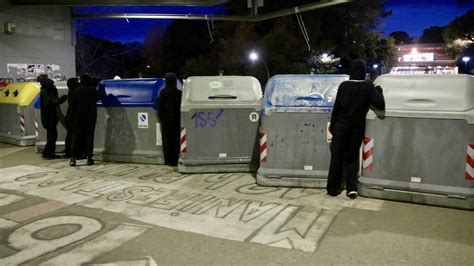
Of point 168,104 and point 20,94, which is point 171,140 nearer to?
point 168,104

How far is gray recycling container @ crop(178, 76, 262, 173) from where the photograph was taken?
705 cm

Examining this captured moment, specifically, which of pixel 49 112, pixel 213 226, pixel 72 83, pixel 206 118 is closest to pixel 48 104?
pixel 49 112

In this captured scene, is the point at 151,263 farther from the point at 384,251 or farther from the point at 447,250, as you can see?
the point at 447,250

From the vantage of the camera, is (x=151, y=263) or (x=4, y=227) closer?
(x=151, y=263)

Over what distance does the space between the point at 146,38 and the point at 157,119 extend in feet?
167

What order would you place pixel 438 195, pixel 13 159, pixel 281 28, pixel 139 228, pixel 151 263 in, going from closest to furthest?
pixel 151 263 < pixel 139 228 < pixel 438 195 < pixel 13 159 < pixel 281 28

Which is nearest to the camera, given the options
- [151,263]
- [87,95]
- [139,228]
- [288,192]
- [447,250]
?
[151,263]

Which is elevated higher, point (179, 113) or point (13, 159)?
point (179, 113)

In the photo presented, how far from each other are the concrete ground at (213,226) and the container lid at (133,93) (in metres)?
1.85

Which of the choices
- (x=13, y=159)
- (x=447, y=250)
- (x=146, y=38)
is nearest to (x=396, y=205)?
(x=447, y=250)

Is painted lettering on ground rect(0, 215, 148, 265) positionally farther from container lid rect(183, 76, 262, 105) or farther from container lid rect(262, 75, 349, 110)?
container lid rect(183, 76, 262, 105)

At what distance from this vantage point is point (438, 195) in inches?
205

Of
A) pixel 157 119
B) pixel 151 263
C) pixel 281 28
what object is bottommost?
pixel 151 263

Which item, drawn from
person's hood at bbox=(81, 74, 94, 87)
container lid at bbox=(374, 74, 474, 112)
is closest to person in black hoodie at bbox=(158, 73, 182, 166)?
person's hood at bbox=(81, 74, 94, 87)
